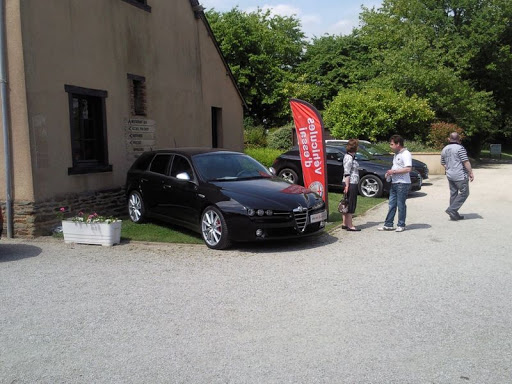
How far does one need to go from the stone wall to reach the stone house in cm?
2

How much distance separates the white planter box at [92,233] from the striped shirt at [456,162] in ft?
22.0

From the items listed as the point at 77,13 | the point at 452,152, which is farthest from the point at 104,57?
the point at 452,152

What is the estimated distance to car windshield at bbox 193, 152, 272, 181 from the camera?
9.02 metres

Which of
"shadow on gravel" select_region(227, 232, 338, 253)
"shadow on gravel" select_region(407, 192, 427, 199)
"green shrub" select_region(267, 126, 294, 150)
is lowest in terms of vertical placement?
"shadow on gravel" select_region(227, 232, 338, 253)

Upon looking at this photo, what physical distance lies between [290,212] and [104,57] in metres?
6.16

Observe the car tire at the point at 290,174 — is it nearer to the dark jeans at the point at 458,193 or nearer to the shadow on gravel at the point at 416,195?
the shadow on gravel at the point at 416,195

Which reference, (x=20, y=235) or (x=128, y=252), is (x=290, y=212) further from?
(x=20, y=235)

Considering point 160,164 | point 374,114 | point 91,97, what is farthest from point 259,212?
point 374,114

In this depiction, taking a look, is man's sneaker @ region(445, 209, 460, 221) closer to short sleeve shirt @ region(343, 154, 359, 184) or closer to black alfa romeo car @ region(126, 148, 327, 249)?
short sleeve shirt @ region(343, 154, 359, 184)

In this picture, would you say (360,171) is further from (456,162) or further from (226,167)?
(226,167)

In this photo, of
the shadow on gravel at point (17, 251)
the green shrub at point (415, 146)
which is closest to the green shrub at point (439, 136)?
the green shrub at point (415, 146)

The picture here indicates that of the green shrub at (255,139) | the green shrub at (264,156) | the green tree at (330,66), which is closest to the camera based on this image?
the green shrub at (264,156)

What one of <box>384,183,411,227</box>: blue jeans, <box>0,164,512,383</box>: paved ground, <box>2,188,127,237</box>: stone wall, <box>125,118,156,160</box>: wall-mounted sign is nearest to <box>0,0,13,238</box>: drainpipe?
<box>2,188,127,237</box>: stone wall

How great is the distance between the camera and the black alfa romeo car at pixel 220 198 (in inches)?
311
